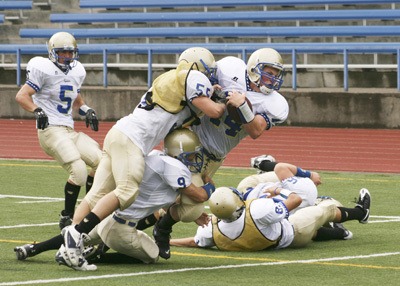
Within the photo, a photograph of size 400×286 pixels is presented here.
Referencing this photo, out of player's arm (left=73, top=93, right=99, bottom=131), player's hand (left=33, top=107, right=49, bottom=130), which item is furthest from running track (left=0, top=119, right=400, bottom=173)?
player's hand (left=33, top=107, right=49, bottom=130)

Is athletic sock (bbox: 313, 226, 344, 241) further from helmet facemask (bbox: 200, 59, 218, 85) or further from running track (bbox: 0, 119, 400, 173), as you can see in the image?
running track (bbox: 0, 119, 400, 173)

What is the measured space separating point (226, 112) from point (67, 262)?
1.70 metres

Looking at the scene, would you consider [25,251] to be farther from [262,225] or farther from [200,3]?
[200,3]

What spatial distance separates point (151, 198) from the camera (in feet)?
29.0

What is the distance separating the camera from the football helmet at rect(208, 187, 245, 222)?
897cm

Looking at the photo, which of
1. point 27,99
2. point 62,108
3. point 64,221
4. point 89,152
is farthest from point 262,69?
point 62,108

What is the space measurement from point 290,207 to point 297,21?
16.7 m

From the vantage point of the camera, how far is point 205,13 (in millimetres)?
26672

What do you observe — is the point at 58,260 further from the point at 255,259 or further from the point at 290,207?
the point at 290,207

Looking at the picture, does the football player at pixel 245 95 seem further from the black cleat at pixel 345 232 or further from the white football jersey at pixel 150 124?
the black cleat at pixel 345 232

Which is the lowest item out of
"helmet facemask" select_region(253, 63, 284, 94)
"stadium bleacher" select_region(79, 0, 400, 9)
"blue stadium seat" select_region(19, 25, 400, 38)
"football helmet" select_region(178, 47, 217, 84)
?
"helmet facemask" select_region(253, 63, 284, 94)

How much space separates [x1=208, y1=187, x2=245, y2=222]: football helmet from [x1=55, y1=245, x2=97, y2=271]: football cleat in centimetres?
109

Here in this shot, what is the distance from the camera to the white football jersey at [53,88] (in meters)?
11.9

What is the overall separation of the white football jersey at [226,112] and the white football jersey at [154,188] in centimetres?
57
